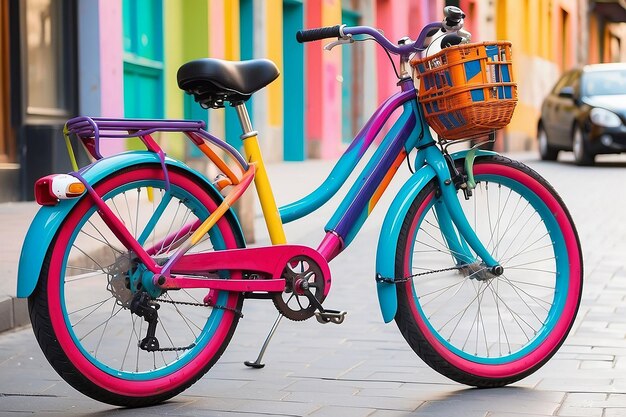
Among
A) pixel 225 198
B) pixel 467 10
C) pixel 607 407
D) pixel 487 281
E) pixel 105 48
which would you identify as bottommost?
pixel 607 407

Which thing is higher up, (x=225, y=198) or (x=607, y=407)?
(x=225, y=198)

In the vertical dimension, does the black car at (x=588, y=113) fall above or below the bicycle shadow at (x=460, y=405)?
above

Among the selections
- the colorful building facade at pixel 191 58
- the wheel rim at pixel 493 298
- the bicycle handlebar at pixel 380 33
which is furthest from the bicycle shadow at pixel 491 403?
the colorful building facade at pixel 191 58

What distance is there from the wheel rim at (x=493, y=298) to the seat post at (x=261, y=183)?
17.7 inches

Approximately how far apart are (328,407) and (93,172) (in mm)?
1042

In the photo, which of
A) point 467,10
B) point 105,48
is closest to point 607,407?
point 105,48

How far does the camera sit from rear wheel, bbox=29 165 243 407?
3945 mm

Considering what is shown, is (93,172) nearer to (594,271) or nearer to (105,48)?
(594,271)

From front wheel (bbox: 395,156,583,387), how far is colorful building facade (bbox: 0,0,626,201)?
3.53m

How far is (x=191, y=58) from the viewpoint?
587 inches

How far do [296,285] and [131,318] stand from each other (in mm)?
558

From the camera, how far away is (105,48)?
12.3 metres

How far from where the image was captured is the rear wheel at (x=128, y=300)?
12.9ft

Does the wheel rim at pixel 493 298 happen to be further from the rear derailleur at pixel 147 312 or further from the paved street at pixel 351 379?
the rear derailleur at pixel 147 312
